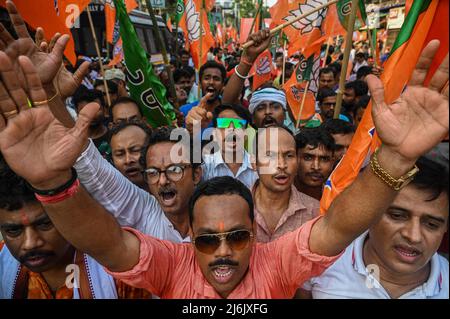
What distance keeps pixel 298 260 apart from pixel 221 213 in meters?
0.36

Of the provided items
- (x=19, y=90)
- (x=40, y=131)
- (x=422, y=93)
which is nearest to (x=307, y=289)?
(x=422, y=93)

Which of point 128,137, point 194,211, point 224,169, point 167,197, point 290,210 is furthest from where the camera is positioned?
point 224,169

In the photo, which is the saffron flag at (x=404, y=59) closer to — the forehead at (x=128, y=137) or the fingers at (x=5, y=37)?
the forehead at (x=128, y=137)

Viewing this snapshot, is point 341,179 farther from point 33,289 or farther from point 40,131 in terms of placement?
point 33,289

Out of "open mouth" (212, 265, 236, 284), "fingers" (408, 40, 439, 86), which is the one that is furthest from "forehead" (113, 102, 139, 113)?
"fingers" (408, 40, 439, 86)

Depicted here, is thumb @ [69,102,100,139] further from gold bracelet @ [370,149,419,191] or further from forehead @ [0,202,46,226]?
gold bracelet @ [370,149,419,191]

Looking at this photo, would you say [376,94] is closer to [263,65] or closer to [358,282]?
[358,282]

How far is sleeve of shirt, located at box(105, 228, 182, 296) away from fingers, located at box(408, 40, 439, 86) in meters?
1.09

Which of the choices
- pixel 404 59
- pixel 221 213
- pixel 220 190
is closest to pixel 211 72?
pixel 404 59

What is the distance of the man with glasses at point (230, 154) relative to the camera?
2855 millimetres

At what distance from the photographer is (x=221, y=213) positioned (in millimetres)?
1532

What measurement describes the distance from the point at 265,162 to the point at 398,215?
3.15 ft

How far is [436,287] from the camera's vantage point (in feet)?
5.07

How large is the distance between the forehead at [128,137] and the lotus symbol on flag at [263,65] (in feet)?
7.31
